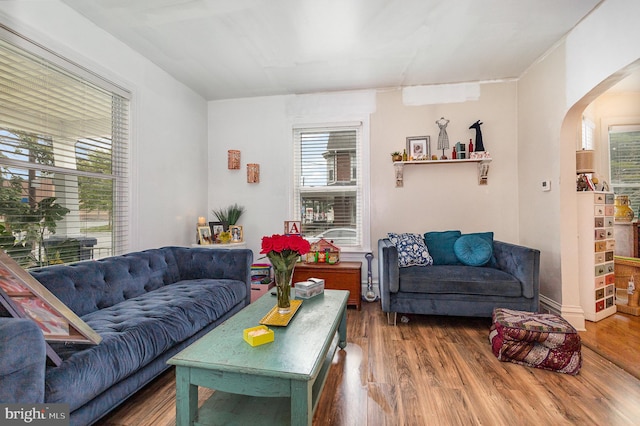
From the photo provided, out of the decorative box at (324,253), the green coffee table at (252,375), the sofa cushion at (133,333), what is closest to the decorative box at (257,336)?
the green coffee table at (252,375)

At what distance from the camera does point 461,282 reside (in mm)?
2646

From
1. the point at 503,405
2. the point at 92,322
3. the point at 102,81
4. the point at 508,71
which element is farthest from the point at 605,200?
the point at 102,81

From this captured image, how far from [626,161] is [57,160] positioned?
6253 mm

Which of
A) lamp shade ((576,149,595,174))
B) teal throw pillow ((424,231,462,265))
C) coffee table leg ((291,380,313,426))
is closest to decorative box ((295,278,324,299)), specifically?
coffee table leg ((291,380,313,426))

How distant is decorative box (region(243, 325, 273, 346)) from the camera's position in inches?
52.7

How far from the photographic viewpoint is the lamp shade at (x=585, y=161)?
2.85 meters

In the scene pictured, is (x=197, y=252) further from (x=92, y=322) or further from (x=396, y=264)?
(x=396, y=264)

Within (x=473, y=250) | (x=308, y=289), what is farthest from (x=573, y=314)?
(x=308, y=289)

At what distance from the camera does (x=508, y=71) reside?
3.28 metres

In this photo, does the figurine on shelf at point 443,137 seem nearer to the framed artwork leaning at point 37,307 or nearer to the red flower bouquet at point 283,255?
the red flower bouquet at point 283,255

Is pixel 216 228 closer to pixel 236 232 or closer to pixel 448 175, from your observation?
pixel 236 232

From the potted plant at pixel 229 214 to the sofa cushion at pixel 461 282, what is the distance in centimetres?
226

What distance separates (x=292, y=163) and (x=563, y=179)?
9.70ft

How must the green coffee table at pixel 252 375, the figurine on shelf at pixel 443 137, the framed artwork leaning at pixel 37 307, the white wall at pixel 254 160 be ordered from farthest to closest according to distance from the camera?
the white wall at pixel 254 160
the figurine on shelf at pixel 443 137
the framed artwork leaning at pixel 37 307
the green coffee table at pixel 252 375
